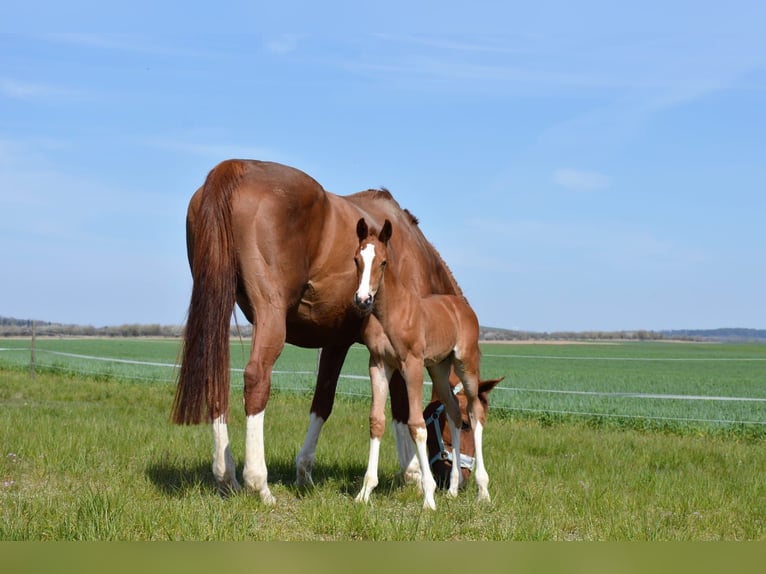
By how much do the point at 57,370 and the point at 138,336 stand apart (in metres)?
52.7

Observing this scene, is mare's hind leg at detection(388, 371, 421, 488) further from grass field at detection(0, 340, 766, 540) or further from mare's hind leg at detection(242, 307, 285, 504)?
mare's hind leg at detection(242, 307, 285, 504)

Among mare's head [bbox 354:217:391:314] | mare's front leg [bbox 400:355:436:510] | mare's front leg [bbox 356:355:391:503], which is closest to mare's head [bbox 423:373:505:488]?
mare's front leg [bbox 400:355:436:510]

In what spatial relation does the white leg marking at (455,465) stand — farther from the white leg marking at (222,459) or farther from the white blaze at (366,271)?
the white blaze at (366,271)

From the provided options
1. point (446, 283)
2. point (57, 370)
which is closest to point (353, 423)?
point (446, 283)

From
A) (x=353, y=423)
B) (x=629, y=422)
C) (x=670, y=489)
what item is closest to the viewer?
(x=670, y=489)

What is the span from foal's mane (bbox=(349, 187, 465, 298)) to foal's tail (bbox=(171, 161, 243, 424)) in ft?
5.95

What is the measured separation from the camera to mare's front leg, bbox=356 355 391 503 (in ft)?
18.3

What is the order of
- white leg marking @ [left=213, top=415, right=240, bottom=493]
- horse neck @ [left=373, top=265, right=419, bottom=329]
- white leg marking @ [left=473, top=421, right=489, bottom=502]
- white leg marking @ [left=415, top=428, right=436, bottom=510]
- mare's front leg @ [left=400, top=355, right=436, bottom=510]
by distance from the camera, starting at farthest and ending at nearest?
1. white leg marking @ [left=473, top=421, right=489, bottom=502]
2. horse neck @ [left=373, top=265, right=419, bottom=329]
3. mare's front leg @ [left=400, top=355, right=436, bottom=510]
4. white leg marking @ [left=415, top=428, right=436, bottom=510]
5. white leg marking @ [left=213, top=415, right=240, bottom=493]

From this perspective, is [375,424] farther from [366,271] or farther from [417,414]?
[366,271]

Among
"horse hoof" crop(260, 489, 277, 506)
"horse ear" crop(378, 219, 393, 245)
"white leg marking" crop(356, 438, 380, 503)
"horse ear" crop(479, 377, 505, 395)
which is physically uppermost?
"horse ear" crop(378, 219, 393, 245)

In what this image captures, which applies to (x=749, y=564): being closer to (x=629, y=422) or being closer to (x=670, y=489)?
(x=670, y=489)

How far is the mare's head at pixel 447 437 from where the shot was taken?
263 inches

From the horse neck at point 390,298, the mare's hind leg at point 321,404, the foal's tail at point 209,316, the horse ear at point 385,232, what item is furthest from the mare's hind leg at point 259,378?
the mare's hind leg at point 321,404

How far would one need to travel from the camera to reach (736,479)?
24.6 ft
